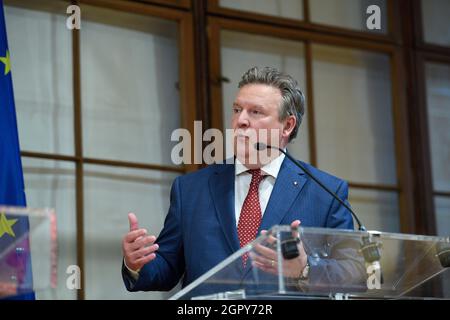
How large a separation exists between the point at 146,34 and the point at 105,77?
0.31m

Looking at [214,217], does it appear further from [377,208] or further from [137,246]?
[377,208]

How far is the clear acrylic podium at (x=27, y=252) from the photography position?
1.96m

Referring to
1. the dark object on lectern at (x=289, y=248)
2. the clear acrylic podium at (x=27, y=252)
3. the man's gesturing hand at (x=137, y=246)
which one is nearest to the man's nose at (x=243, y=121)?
the man's gesturing hand at (x=137, y=246)

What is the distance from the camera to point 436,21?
551 centimetres

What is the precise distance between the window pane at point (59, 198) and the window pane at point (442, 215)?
2044 mm

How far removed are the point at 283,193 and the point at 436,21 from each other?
2.68 metres

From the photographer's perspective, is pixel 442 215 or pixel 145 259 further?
pixel 442 215

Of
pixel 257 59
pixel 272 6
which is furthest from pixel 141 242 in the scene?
pixel 272 6

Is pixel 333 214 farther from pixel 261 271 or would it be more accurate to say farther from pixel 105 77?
pixel 105 77

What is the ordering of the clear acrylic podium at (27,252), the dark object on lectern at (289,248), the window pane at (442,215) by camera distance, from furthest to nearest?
the window pane at (442,215), the dark object on lectern at (289,248), the clear acrylic podium at (27,252)

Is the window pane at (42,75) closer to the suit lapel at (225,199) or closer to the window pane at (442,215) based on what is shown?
the suit lapel at (225,199)

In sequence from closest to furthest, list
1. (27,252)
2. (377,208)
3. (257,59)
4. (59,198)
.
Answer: (27,252)
(59,198)
(257,59)
(377,208)

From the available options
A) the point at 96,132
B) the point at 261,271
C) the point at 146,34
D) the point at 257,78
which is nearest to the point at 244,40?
the point at 146,34

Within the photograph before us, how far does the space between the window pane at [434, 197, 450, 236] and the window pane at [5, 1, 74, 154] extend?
6.75 ft
